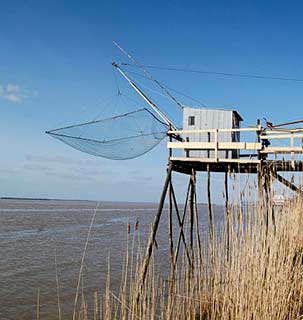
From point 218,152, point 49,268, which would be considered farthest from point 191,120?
point 49,268

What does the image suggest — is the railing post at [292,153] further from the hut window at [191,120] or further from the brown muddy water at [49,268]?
the brown muddy water at [49,268]

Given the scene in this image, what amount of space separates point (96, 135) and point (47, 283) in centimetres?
466

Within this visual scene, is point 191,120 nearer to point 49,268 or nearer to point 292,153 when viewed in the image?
point 292,153

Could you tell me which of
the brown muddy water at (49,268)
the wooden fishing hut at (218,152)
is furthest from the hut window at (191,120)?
the brown muddy water at (49,268)

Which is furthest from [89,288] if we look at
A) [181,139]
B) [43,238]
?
[43,238]

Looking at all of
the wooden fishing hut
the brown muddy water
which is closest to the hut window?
the wooden fishing hut

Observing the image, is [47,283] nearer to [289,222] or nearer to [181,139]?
[181,139]

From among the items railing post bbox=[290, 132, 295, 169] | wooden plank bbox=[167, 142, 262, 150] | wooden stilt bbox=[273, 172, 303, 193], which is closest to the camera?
wooden stilt bbox=[273, 172, 303, 193]

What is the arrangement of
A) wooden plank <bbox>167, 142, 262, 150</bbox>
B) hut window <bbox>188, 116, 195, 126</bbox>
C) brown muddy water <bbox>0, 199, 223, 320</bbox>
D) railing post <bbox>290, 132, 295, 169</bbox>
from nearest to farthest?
railing post <bbox>290, 132, 295, 169</bbox>, wooden plank <bbox>167, 142, 262, 150</bbox>, brown muddy water <bbox>0, 199, 223, 320</bbox>, hut window <bbox>188, 116, 195, 126</bbox>

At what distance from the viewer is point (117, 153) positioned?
8406mm

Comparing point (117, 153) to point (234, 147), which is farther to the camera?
point (117, 153)

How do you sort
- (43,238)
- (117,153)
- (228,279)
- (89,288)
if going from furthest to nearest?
(43,238) → (89,288) → (117,153) → (228,279)

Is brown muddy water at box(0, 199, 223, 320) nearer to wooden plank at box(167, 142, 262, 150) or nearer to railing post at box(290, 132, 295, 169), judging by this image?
wooden plank at box(167, 142, 262, 150)

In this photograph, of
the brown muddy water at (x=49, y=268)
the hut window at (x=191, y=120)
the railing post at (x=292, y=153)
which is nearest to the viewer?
the railing post at (x=292, y=153)
